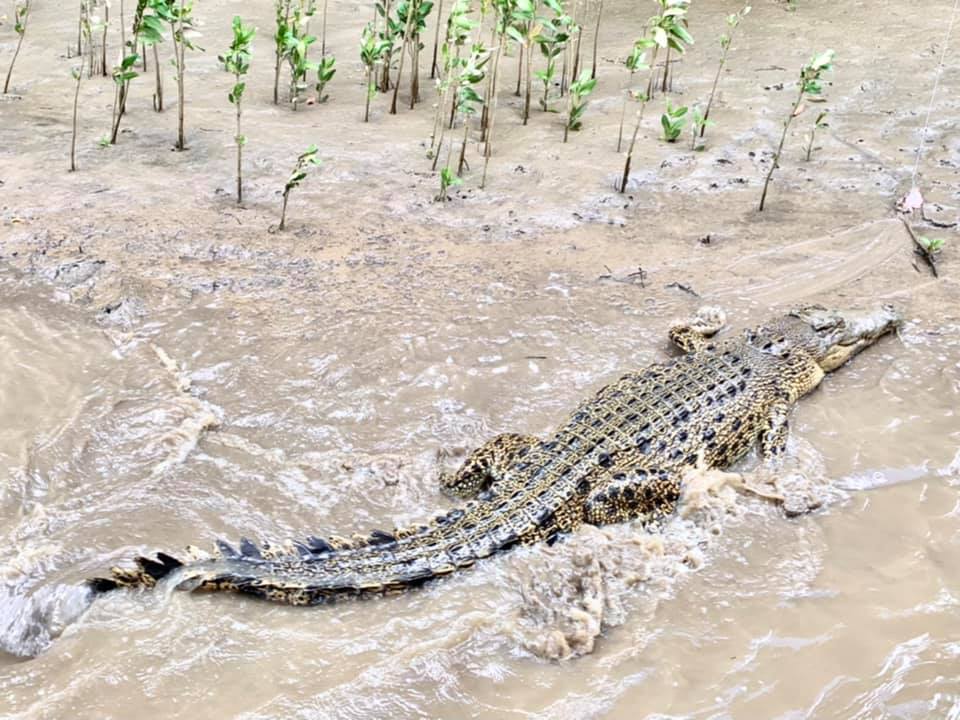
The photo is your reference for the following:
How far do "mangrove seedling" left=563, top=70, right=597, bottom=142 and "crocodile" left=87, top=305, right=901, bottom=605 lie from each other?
9.19 feet

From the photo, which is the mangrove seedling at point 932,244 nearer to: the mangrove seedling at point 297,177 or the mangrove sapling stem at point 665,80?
the mangrove sapling stem at point 665,80

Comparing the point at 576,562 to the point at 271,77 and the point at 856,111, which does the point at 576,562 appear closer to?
the point at 856,111

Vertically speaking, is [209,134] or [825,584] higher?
[209,134]

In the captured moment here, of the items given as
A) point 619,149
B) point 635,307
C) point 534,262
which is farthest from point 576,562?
point 619,149

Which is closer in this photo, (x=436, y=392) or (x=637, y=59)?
(x=436, y=392)

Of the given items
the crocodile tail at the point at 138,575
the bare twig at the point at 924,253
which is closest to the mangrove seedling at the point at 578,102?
the bare twig at the point at 924,253

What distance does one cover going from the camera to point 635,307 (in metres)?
5.24

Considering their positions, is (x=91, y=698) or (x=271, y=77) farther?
(x=271, y=77)

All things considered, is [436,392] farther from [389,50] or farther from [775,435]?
[389,50]

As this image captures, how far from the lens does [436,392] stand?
439 cm

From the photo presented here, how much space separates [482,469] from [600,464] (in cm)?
52

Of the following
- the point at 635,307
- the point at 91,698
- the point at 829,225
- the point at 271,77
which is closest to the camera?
the point at 91,698

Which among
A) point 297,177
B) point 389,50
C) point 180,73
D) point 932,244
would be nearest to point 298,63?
point 389,50

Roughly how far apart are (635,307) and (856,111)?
160 inches
